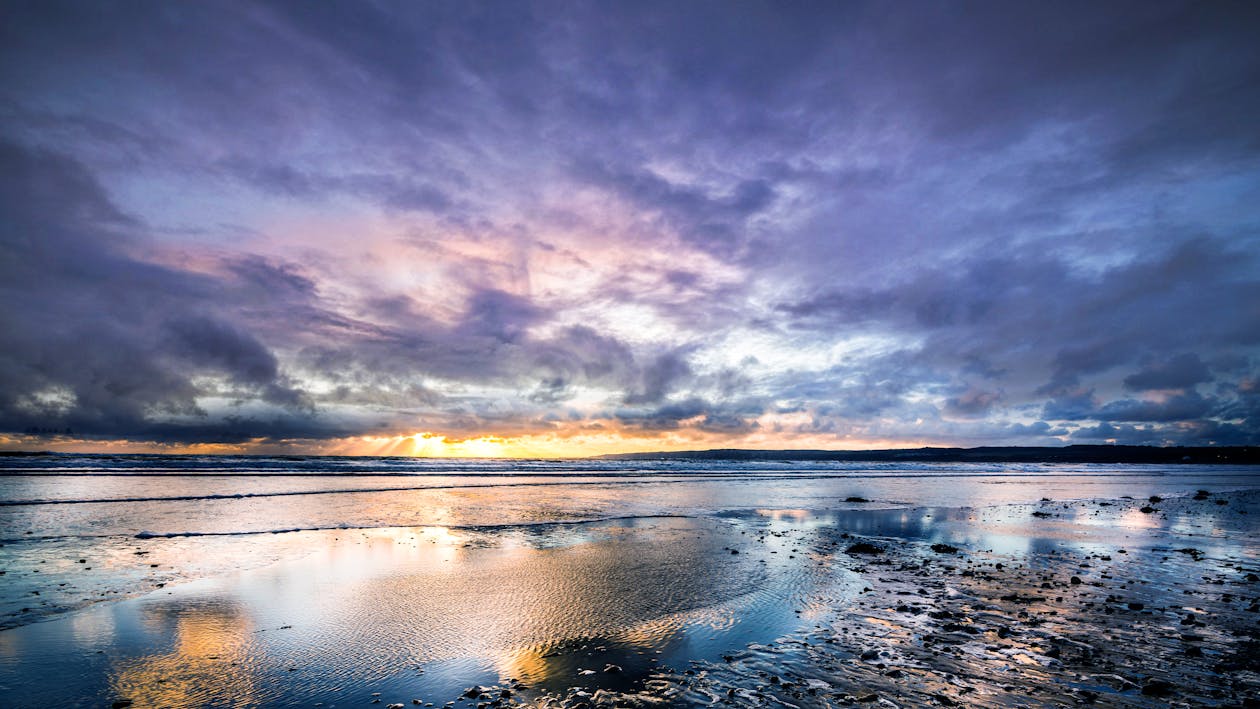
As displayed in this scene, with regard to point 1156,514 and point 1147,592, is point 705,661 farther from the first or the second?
point 1156,514

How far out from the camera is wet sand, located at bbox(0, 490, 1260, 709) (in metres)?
7.68

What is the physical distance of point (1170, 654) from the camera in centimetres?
899

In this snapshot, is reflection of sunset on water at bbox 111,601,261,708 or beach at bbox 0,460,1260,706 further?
beach at bbox 0,460,1260,706

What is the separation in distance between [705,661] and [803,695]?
5.69 ft

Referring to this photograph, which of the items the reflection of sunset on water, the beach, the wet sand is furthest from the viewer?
the beach

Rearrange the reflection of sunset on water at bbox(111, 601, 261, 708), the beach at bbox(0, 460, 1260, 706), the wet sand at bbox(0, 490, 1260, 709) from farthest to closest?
the beach at bbox(0, 460, 1260, 706) → the wet sand at bbox(0, 490, 1260, 709) → the reflection of sunset on water at bbox(111, 601, 261, 708)

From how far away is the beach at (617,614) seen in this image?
7.79m

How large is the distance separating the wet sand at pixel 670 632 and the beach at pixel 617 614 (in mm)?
61

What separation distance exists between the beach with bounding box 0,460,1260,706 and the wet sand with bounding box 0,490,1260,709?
6cm

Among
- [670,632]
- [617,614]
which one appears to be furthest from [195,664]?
[670,632]

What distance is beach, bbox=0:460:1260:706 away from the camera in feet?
25.5

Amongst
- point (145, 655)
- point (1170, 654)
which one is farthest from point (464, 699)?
point (1170, 654)

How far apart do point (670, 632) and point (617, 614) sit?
4.87 feet

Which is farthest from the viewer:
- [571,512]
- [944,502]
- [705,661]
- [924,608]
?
[944,502]
